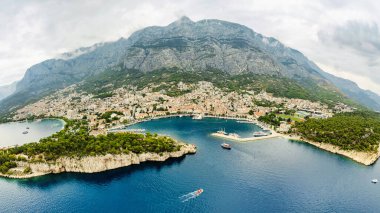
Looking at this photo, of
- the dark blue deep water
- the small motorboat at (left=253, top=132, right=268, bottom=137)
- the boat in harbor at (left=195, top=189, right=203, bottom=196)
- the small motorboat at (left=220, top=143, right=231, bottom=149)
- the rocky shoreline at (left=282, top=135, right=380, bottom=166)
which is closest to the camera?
the dark blue deep water

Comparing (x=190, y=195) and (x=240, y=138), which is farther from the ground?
(x=240, y=138)

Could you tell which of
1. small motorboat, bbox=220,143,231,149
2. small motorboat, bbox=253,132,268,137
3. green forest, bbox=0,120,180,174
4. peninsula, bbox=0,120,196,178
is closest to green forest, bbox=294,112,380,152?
small motorboat, bbox=253,132,268,137

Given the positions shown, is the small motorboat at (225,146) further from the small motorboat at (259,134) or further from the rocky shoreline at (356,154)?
the rocky shoreline at (356,154)

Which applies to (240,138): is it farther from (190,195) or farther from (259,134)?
(190,195)

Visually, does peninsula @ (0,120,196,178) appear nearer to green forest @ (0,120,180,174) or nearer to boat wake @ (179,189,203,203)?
green forest @ (0,120,180,174)

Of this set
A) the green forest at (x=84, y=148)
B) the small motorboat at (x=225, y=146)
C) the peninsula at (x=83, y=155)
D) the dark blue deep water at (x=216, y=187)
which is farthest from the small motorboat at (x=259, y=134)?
the peninsula at (x=83, y=155)

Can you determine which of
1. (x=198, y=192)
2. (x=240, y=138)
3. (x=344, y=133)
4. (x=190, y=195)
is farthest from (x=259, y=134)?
(x=190, y=195)

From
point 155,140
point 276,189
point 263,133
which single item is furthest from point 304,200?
point 263,133
